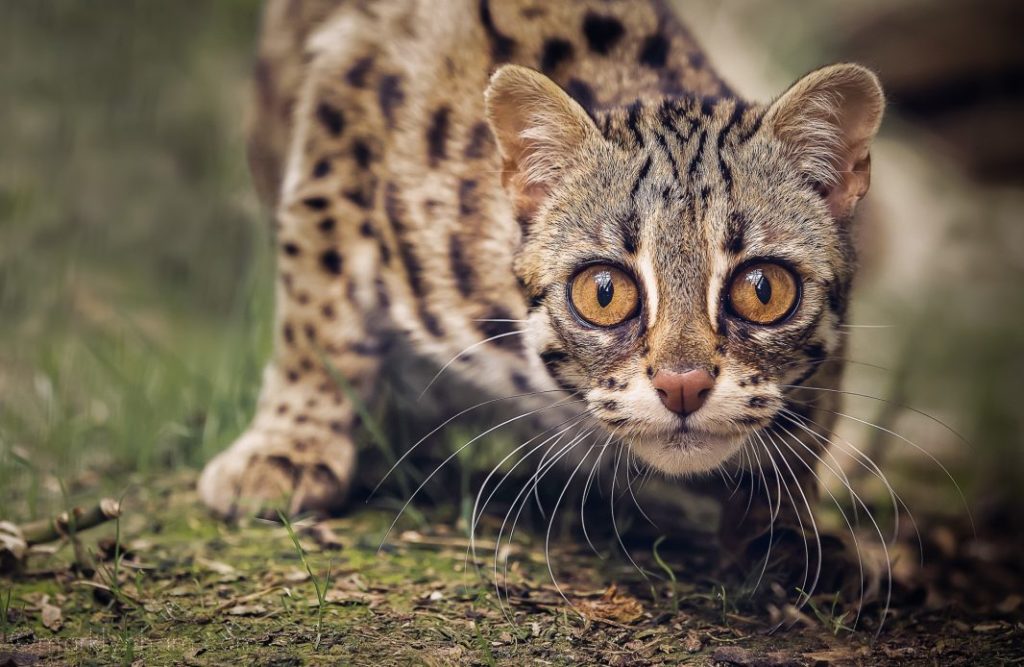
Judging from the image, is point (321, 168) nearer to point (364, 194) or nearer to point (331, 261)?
point (364, 194)

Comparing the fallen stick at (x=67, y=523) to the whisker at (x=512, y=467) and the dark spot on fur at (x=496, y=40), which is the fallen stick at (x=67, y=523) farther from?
the dark spot on fur at (x=496, y=40)

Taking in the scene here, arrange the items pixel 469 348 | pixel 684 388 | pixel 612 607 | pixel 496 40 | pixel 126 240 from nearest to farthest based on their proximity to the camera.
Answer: pixel 684 388
pixel 612 607
pixel 469 348
pixel 496 40
pixel 126 240

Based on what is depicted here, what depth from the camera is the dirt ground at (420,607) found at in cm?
304

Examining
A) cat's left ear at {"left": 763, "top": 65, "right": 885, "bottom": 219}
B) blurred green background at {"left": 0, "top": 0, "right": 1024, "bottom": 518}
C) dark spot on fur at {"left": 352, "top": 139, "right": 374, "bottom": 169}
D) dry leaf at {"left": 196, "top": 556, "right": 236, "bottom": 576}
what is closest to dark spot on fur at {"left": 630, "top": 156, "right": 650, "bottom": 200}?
cat's left ear at {"left": 763, "top": 65, "right": 885, "bottom": 219}

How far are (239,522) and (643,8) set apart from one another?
2530mm

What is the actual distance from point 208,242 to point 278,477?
11.6 ft

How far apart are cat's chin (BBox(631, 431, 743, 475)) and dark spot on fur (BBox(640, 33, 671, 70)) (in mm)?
1666

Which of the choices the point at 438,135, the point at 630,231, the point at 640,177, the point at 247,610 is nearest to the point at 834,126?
the point at 640,177

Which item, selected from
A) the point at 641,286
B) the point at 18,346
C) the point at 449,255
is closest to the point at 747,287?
the point at 641,286

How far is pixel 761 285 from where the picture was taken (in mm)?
3275

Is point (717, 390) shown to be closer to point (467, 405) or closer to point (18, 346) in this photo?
point (467, 405)

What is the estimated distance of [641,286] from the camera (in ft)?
10.7

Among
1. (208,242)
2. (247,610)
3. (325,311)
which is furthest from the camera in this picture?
(208,242)

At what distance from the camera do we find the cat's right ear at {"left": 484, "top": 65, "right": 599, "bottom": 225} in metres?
3.44
